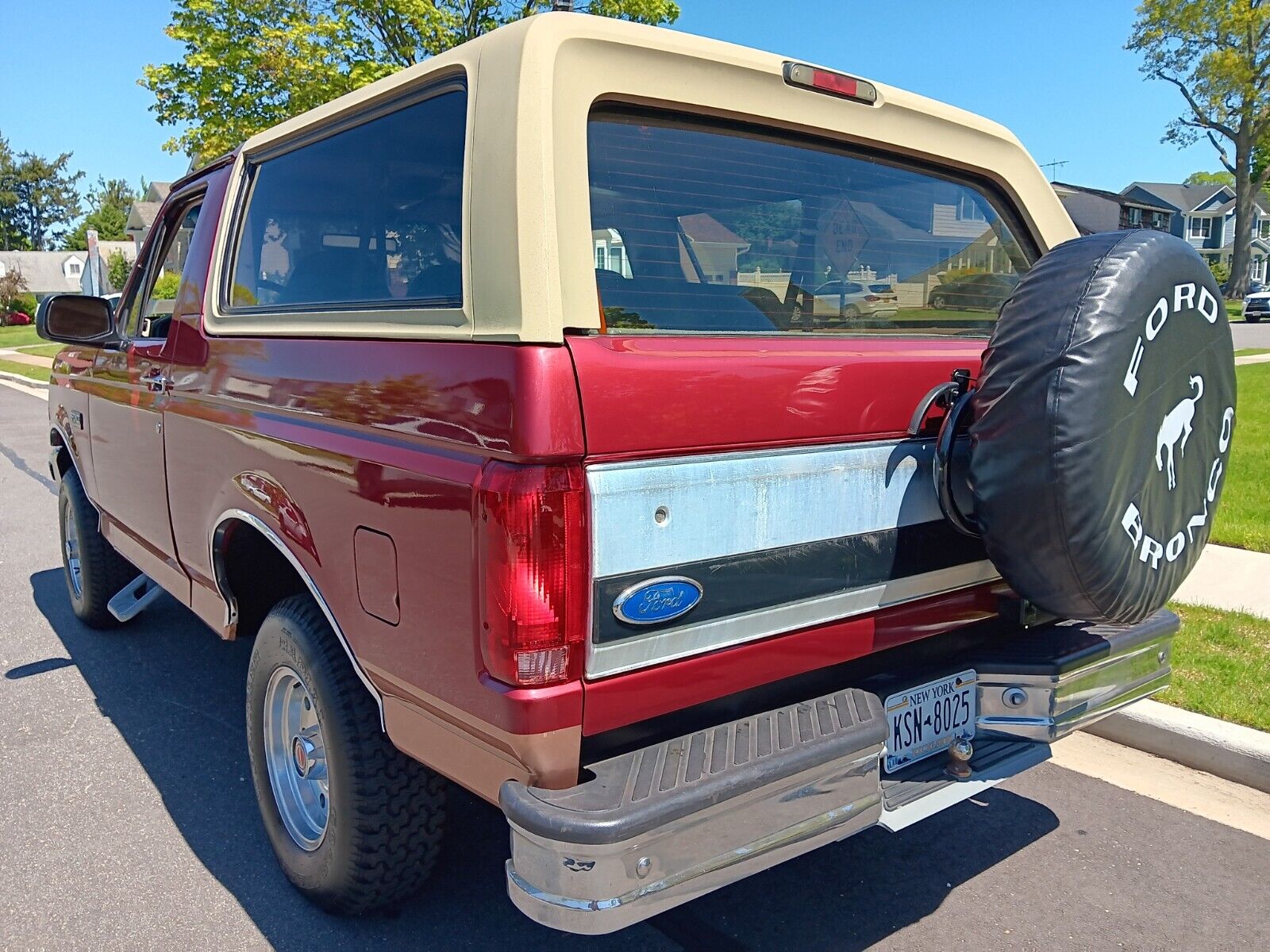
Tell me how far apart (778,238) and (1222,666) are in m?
2.88

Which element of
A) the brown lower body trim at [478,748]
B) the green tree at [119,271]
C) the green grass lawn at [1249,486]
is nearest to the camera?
the brown lower body trim at [478,748]

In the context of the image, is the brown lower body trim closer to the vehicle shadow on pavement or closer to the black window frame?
the vehicle shadow on pavement

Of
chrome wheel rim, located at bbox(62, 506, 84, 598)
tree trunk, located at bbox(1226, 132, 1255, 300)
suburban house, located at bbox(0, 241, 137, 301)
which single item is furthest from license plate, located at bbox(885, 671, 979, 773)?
suburban house, located at bbox(0, 241, 137, 301)

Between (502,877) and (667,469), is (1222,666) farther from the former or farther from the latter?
(667,469)

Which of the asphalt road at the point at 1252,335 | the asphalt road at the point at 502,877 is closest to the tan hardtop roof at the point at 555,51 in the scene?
the asphalt road at the point at 502,877

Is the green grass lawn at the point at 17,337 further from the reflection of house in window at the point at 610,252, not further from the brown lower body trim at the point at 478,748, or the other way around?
the reflection of house in window at the point at 610,252

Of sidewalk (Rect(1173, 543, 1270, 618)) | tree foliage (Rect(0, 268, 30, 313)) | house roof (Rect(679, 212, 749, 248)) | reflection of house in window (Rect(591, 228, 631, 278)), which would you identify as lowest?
sidewalk (Rect(1173, 543, 1270, 618))

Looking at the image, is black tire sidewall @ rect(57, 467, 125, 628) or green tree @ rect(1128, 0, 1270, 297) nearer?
black tire sidewall @ rect(57, 467, 125, 628)

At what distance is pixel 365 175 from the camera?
106 inches

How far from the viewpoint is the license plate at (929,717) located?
2.40 m

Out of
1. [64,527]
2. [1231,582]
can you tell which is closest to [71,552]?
[64,527]

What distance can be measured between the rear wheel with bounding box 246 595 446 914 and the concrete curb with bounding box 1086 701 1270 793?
236cm

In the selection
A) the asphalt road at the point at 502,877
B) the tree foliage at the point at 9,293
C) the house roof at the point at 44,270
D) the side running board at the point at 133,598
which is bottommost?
the asphalt road at the point at 502,877

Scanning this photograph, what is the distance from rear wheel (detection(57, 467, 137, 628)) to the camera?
4.86 metres
